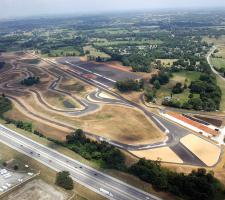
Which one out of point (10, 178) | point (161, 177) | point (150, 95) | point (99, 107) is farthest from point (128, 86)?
point (10, 178)

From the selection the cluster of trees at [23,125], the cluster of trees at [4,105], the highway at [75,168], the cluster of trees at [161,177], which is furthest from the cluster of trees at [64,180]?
the cluster of trees at [4,105]

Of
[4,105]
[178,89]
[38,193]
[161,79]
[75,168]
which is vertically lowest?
[38,193]

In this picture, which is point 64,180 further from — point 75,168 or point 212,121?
point 212,121

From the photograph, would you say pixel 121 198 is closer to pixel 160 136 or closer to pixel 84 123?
pixel 160 136

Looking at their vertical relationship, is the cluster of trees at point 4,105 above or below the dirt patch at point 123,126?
above

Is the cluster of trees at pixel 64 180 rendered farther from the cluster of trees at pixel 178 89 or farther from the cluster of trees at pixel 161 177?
the cluster of trees at pixel 178 89

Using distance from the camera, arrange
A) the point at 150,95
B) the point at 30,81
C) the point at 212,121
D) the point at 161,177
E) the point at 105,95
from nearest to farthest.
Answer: the point at 161,177 < the point at 212,121 < the point at 150,95 < the point at 105,95 < the point at 30,81

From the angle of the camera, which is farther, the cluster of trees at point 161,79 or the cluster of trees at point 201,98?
the cluster of trees at point 161,79
